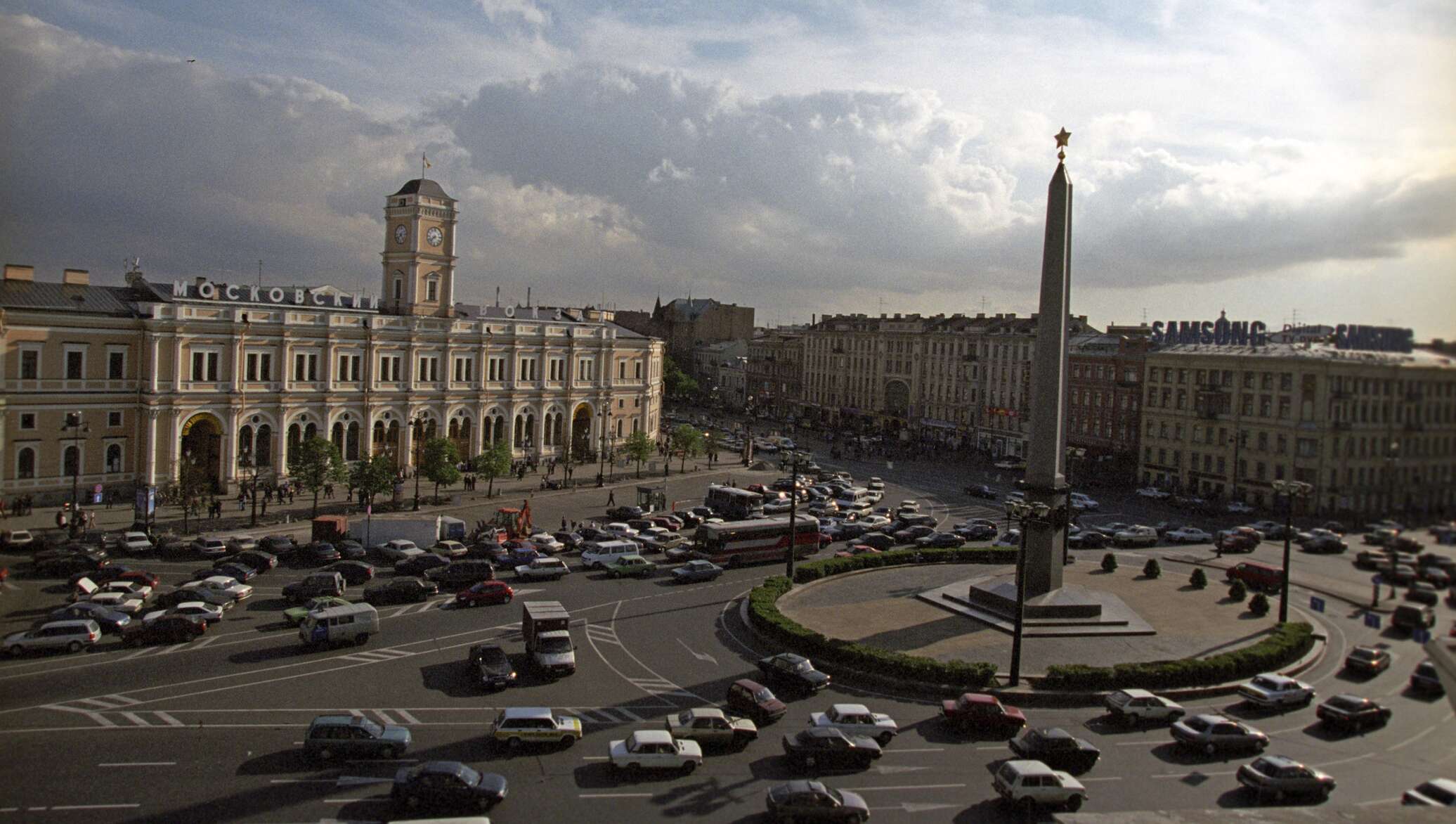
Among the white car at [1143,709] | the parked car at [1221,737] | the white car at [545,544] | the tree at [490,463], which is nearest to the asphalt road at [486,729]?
the parked car at [1221,737]

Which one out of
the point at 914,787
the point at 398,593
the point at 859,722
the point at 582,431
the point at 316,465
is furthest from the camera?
the point at 582,431

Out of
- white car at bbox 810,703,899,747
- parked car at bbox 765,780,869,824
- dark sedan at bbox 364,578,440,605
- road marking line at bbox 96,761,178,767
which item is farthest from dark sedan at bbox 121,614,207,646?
parked car at bbox 765,780,869,824

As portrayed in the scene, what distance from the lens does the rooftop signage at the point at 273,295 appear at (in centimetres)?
4934

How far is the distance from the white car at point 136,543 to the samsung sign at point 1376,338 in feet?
126

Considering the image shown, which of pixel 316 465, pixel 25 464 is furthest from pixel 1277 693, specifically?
pixel 25 464

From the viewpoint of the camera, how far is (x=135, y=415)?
44812mm

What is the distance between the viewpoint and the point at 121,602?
92.4ft

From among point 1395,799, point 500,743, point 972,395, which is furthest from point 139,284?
point 972,395

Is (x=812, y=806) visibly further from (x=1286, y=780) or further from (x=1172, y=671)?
(x=1172, y=671)

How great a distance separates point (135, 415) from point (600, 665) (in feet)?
107

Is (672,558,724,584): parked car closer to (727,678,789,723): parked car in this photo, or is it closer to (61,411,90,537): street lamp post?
(727,678,789,723): parked car

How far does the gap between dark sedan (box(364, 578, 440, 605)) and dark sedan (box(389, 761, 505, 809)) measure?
1539cm

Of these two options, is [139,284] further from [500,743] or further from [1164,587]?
[1164,587]

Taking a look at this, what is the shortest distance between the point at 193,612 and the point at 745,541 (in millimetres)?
19247
